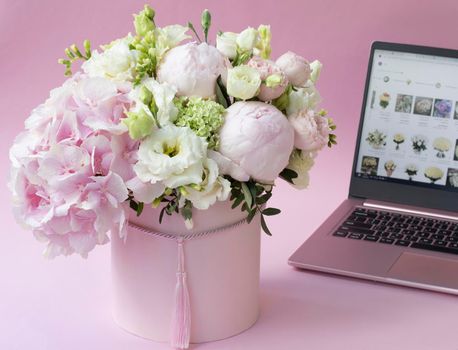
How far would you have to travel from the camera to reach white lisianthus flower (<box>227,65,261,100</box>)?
1.64m

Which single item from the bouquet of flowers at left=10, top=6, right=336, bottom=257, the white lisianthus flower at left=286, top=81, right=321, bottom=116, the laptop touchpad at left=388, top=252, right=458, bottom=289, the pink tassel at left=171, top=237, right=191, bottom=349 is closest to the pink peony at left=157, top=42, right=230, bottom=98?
the bouquet of flowers at left=10, top=6, right=336, bottom=257

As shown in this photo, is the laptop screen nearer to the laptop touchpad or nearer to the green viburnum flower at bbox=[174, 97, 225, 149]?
the laptop touchpad

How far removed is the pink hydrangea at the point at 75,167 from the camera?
5.26 feet

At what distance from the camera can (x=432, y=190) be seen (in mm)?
2311

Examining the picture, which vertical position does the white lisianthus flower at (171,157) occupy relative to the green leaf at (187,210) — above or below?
above

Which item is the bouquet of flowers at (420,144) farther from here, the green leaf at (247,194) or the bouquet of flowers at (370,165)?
the green leaf at (247,194)

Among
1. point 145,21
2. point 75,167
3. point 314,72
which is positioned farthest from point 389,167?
point 75,167

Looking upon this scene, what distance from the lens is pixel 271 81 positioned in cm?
166

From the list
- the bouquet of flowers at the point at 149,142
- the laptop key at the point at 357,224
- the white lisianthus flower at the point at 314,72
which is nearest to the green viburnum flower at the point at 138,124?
the bouquet of flowers at the point at 149,142

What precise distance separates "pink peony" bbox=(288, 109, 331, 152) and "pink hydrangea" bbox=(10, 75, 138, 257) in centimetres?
23

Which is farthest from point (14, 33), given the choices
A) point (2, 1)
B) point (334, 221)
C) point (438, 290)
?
point (438, 290)

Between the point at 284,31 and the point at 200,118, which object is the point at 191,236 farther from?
the point at 284,31

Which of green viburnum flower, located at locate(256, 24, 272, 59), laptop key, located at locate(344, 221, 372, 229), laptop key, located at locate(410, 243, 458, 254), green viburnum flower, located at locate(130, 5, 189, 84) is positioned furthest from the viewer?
laptop key, located at locate(344, 221, 372, 229)

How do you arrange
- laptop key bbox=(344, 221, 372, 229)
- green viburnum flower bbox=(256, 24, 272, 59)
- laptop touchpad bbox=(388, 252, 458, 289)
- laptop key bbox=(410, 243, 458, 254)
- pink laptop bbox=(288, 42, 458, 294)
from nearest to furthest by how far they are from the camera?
green viburnum flower bbox=(256, 24, 272, 59) → laptop touchpad bbox=(388, 252, 458, 289) → laptop key bbox=(410, 243, 458, 254) → laptop key bbox=(344, 221, 372, 229) → pink laptop bbox=(288, 42, 458, 294)
